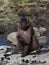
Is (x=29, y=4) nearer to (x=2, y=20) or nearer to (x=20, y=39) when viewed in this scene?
(x=2, y=20)

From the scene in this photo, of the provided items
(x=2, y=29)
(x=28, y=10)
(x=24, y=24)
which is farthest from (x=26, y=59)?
(x=28, y=10)

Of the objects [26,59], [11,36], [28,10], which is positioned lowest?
[28,10]

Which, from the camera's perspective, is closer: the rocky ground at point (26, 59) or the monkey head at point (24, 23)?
the rocky ground at point (26, 59)

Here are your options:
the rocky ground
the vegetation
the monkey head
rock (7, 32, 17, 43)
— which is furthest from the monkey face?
the vegetation

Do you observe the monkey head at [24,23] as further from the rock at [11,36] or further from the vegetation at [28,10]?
the vegetation at [28,10]

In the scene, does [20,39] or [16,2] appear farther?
[16,2]

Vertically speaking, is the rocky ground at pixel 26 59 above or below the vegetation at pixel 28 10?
above

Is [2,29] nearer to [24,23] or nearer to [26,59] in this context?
[24,23]

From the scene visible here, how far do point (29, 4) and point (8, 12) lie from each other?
3.54 feet

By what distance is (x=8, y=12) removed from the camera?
1469 centimetres

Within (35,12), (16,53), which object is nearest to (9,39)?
(16,53)

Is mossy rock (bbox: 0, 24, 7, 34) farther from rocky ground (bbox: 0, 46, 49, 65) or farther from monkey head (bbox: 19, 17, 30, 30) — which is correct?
rocky ground (bbox: 0, 46, 49, 65)

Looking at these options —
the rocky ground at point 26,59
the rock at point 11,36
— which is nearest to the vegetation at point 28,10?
the rock at point 11,36

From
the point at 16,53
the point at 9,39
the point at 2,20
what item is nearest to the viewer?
the point at 16,53
